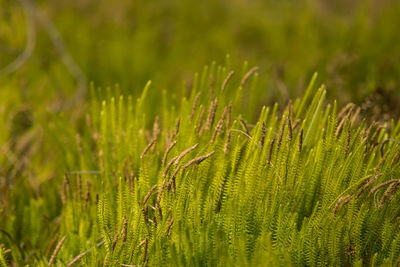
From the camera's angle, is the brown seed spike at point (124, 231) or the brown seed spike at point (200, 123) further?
the brown seed spike at point (200, 123)

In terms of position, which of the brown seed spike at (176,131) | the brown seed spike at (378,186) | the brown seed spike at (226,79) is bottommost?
the brown seed spike at (378,186)

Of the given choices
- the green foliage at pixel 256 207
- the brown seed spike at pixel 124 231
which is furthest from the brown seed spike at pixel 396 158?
the brown seed spike at pixel 124 231

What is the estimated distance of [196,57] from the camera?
2377mm

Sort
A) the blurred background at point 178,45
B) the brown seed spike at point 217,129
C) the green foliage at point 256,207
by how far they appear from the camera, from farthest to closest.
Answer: the blurred background at point 178,45
the brown seed spike at point 217,129
the green foliage at point 256,207

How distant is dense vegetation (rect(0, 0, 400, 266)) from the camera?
729mm

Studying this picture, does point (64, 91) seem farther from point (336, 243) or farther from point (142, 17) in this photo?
point (336, 243)

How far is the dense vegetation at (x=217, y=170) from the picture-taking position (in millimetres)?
729

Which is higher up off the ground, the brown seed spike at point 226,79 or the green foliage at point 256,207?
the brown seed spike at point 226,79

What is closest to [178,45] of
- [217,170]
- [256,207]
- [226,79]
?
[226,79]

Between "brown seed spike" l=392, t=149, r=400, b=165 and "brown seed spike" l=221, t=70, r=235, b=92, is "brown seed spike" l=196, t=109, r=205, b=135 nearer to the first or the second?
"brown seed spike" l=221, t=70, r=235, b=92

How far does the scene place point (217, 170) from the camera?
87cm

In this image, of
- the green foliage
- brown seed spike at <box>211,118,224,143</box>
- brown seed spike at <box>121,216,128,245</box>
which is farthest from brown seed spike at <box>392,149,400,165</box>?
brown seed spike at <box>121,216,128,245</box>

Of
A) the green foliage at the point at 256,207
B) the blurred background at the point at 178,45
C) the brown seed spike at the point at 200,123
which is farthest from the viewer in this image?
the blurred background at the point at 178,45

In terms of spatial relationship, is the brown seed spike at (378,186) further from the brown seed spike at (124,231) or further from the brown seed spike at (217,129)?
the brown seed spike at (124,231)
